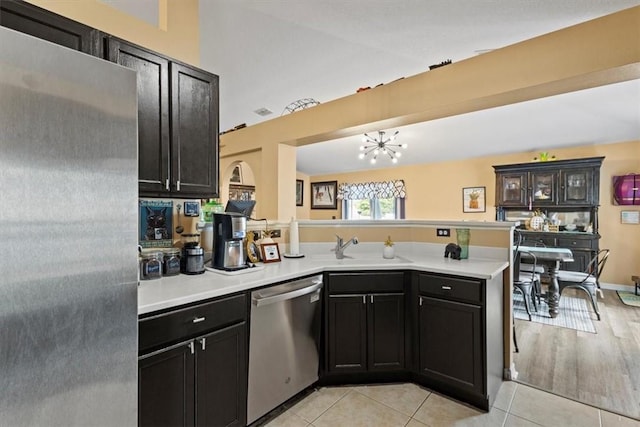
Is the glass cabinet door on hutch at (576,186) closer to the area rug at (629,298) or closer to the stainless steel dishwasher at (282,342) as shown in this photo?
the area rug at (629,298)

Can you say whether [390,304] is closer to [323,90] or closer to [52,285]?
[52,285]

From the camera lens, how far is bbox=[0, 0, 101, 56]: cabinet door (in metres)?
1.36

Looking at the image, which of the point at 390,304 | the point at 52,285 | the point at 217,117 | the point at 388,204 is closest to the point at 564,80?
the point at 390,304

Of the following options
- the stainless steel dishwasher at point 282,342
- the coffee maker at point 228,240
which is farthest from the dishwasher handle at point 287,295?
the coffee maker at point 228,240

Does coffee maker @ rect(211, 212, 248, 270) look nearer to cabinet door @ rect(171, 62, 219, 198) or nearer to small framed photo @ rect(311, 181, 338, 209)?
cabinet door @ rect(171, 62, 219, 198)

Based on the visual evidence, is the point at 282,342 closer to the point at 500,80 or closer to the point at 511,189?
the point at 500,80

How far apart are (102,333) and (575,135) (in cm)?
658

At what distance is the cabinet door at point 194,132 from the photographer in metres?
1.90

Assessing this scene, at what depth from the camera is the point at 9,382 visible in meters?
0.86

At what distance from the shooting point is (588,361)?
9.08ft

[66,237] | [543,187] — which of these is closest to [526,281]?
[543,187]

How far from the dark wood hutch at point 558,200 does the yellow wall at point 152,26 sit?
5122 millimetres

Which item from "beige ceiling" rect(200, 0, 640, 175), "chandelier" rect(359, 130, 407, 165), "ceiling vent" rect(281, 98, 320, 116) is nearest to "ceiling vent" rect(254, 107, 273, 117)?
"beige ceiling" rect(200, 0, 640, 175)

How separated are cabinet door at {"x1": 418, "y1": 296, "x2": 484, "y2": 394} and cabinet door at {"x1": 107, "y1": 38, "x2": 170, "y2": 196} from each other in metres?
2.00
